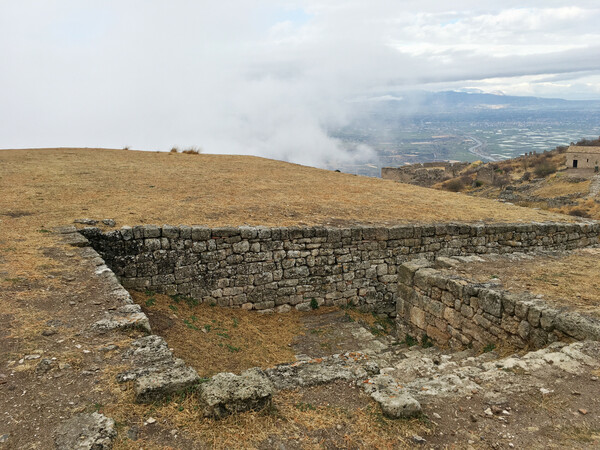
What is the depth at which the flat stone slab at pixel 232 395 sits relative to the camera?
3.68 metres

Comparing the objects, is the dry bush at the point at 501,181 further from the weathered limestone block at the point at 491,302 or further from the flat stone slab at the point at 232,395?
the flat stone slab at the point at 232,395

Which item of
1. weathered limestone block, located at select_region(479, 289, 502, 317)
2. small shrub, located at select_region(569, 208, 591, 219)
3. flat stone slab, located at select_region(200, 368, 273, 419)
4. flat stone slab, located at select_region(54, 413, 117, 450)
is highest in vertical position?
flat stone slab, located at select_region(54, 413, 117, 450)

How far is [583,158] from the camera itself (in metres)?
42.0

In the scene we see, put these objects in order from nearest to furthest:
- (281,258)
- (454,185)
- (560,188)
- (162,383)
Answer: (162,383)
(281,258)
(560,188)
(454,185)

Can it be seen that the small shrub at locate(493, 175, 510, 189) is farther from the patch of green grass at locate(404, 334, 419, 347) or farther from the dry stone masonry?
the patch of green grass at locate(404, 334, 419, 347)

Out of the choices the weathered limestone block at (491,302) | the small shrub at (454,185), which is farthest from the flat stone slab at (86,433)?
the small shrub at (454,185)

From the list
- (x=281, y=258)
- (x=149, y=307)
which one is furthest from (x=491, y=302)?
(x=149, y=307)

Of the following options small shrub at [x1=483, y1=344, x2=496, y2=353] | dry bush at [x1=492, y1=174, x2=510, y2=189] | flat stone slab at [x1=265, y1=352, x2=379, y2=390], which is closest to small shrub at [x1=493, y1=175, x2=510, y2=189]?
dry bush at [x1=492, y1=174, x2=510, y2=189]

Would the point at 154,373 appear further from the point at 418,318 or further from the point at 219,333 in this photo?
the point at 418,318

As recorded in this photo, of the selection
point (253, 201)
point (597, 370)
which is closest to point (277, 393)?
point (597, 370)

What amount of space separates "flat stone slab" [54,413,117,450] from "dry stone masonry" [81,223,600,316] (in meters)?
5.26

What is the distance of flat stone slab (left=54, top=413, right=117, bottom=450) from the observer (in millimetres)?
3166

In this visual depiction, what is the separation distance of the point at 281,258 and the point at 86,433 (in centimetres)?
640

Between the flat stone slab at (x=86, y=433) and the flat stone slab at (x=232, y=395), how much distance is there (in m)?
0.80
